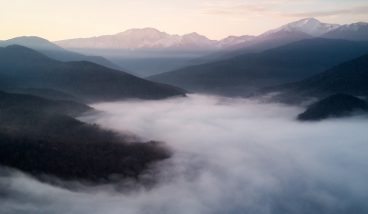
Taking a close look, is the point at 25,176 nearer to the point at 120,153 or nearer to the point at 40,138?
the point at 40,138

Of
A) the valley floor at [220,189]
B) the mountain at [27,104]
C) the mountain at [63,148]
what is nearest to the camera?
the valley floor at [220,189]

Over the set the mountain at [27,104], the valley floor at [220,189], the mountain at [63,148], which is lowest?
the valley floor at [220,189]

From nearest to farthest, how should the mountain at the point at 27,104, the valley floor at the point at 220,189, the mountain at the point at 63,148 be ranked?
the valley floor at the point at 220,189 → the mountain at the point at 63,148 → the mountain at the point at 27,104

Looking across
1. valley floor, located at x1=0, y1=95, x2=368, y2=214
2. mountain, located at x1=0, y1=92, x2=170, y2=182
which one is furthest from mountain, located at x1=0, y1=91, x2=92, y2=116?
valley floor, located at x1=0, y1=95, x2=368, y2=214

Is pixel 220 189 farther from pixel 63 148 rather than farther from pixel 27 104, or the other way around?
pixel 27 104

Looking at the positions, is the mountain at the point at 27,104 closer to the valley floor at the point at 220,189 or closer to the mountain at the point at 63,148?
the mountain at the point at 63,148

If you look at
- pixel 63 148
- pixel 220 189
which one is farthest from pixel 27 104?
pixel 220 189

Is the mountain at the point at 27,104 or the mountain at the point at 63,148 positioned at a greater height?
the mountain at the point at 27,104

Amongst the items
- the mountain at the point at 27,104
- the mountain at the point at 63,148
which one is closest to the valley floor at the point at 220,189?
the mountain at the point at 63,148
